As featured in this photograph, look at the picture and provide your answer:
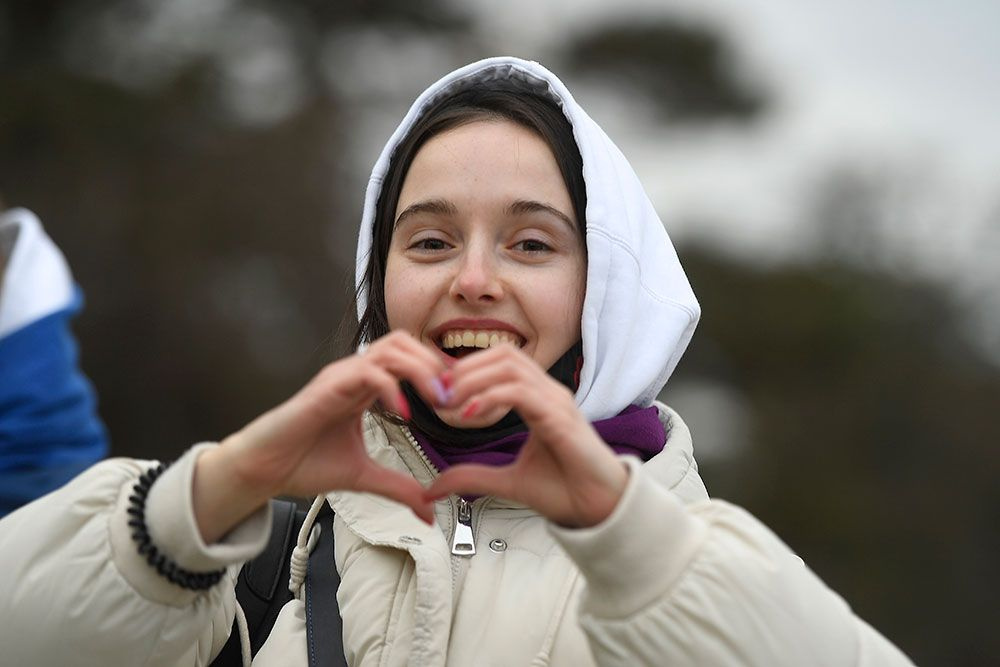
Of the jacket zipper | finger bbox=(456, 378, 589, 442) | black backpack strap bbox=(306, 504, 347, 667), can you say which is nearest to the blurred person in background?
black backpack strap bbox=(306, 504, 347, 667)

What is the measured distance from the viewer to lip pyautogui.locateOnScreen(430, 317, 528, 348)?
239 cm

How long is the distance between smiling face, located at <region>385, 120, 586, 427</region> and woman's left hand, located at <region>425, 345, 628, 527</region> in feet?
1.59

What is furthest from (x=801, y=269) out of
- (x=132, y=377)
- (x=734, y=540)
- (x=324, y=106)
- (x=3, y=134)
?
(x=734, y=540)

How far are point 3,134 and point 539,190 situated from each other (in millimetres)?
7717

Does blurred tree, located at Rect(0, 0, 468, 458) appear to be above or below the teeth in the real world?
below

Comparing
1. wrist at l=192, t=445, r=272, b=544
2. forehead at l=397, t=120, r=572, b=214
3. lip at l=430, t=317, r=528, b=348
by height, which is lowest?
wrist at l=192, t=445, r=272, b=544

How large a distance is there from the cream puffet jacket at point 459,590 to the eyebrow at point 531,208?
51 cm

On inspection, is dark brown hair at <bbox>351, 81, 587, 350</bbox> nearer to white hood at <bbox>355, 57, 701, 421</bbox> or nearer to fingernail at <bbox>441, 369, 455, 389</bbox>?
white hood at <bbox>355, 57, 701, 421</bbox>

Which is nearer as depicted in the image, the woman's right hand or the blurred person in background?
the woman's right hand

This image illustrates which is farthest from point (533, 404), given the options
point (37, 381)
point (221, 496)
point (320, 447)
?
point (37, 381)

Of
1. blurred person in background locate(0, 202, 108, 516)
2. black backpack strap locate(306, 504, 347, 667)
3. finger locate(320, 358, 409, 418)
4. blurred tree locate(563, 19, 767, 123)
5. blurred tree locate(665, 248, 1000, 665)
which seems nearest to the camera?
finger locate(320, 358, 409, 418)

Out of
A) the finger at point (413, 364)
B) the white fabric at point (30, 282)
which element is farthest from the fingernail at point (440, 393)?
the white fabric at point (30, 282)

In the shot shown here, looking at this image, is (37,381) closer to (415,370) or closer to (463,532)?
(463,532)

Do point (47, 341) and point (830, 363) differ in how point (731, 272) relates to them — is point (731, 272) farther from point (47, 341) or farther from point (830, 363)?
point (47, 341)
